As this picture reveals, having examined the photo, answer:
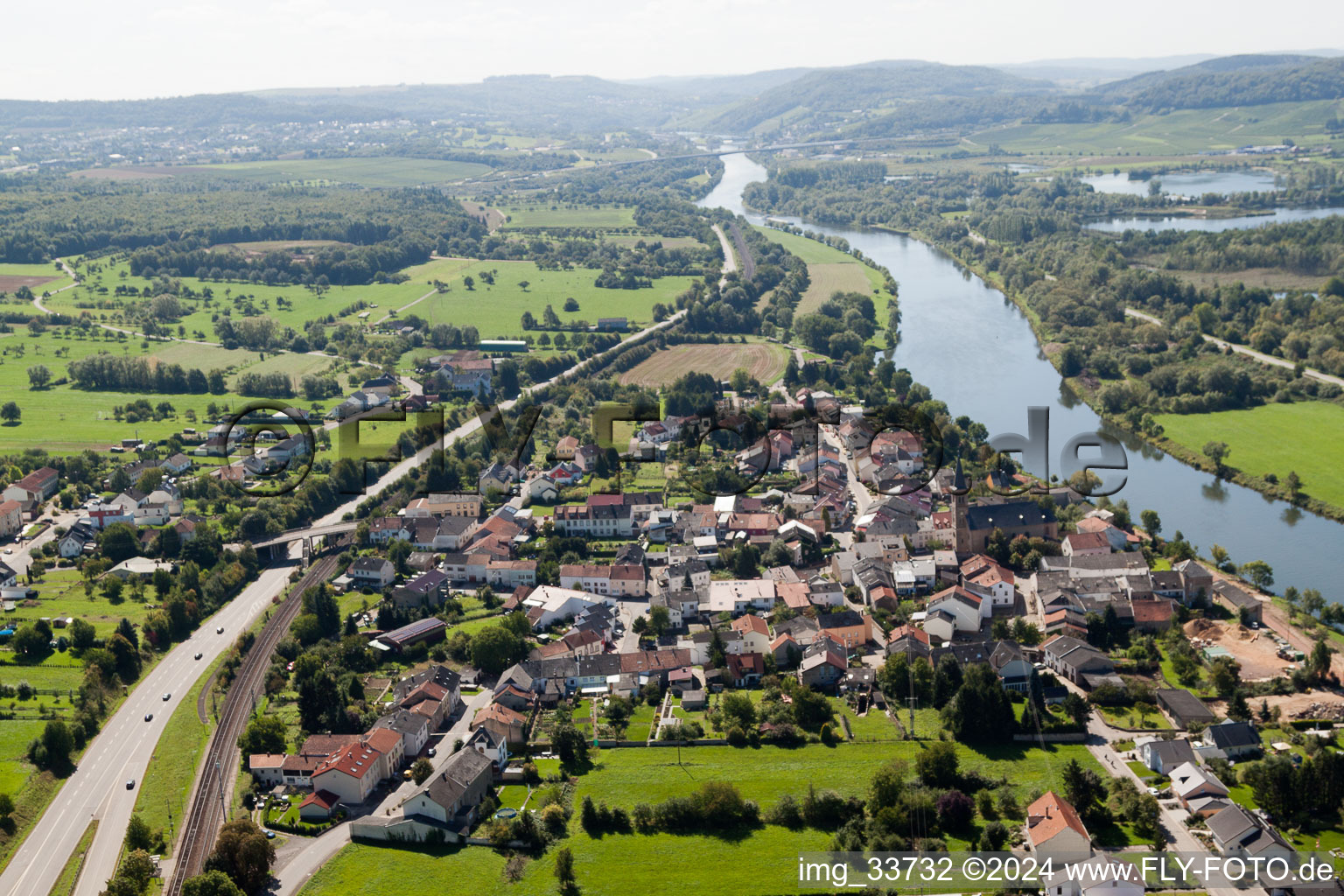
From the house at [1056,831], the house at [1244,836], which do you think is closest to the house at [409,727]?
the house at [1056,831]

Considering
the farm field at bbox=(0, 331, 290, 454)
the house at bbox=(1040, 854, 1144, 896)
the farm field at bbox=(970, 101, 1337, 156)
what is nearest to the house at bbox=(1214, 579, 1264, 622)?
the house at bbox=(1040, 854, 1144, 896)

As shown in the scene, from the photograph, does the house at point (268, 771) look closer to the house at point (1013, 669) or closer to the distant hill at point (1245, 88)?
the house at point (1013, 669)

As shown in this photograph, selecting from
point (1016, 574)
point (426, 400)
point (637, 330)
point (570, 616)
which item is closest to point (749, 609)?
point (570, 616)

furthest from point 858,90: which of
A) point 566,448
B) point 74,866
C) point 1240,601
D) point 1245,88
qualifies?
point 74,866

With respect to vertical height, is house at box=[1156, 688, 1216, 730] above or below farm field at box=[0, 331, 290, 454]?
below

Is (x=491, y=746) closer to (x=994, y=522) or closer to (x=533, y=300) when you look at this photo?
(x=994, y=522)

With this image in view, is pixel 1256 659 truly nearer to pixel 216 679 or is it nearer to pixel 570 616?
pixel 570 616

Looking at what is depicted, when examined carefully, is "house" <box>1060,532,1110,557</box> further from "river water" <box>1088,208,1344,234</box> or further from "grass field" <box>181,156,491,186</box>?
"grass field" <box>181,156,491,186</box>
